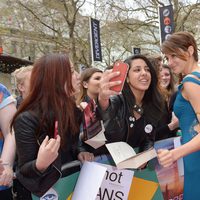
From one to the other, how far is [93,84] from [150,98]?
1.69m

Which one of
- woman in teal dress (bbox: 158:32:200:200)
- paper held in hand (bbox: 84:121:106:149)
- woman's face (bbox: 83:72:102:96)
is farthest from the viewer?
woman's face (bbox: 83:72:102:96)

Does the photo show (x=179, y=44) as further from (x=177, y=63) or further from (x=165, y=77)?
(x=165, y=77)

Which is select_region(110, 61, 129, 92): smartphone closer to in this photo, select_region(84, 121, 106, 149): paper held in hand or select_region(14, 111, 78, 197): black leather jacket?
select_region(84, 121, 106, 149): paper held in hand

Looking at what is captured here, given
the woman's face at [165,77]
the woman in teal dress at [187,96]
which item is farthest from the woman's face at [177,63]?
the woman's face at [165,77]

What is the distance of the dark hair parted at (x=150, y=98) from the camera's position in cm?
276

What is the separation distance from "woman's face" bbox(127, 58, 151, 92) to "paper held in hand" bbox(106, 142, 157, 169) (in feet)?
1.78

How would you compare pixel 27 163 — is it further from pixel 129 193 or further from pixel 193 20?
pixel 193 20

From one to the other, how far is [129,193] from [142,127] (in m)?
0.53

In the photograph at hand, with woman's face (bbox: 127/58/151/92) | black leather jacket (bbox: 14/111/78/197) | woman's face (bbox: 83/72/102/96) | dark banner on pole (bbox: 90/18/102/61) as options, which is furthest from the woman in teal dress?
dark banner on pole (bbox: 90/18/102/61)

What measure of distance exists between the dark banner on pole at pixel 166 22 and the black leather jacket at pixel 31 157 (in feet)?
44.1

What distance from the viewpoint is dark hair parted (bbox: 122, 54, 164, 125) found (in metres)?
2.76

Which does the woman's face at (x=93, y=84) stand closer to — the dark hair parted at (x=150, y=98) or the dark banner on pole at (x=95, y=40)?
the dark hair parted at (x=150, y=98)

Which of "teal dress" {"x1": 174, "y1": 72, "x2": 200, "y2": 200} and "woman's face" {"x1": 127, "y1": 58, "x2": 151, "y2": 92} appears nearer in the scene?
"teal dress" {"x1": 174, "y1": 72, "x2": 200, "y2": 200}

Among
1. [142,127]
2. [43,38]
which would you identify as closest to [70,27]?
[43,38]
